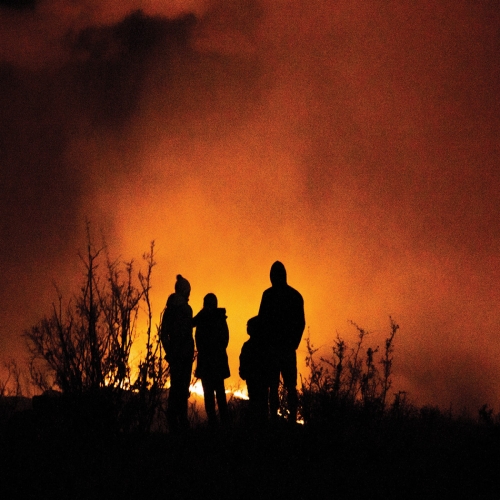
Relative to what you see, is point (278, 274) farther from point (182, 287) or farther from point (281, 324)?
point (182, 287)

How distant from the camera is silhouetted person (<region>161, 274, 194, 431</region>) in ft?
31.8

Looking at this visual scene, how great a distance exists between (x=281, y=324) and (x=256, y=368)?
74 cm

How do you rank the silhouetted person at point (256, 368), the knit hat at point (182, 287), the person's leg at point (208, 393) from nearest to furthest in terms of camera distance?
the silhouetted person at point (256, 368)
the knit hat at point (182, 287)
the person's leg at point (208, 393)

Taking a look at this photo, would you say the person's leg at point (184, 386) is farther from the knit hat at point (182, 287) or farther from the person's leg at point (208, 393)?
the knit hat at point (182, 287)

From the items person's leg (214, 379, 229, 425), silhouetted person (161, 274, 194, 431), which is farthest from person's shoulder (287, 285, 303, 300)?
person's leg (214, 379, 229, 425)

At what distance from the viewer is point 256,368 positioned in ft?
31.8

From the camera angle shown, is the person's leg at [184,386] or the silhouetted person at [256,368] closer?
the silhouetted person at [256,368]

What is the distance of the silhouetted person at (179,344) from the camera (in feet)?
31.8

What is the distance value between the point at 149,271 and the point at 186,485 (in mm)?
3198

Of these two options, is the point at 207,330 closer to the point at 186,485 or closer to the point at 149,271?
the point at 149,271

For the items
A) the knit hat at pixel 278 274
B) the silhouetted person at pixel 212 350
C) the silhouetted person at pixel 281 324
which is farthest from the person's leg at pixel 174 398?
the knit hat at pixel 278 274

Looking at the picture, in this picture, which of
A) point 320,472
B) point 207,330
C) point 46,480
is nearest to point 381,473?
point 320,472

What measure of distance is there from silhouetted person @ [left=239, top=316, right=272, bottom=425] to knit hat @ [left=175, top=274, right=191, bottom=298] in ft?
3.03

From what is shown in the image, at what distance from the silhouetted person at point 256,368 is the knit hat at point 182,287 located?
3.03 feet
